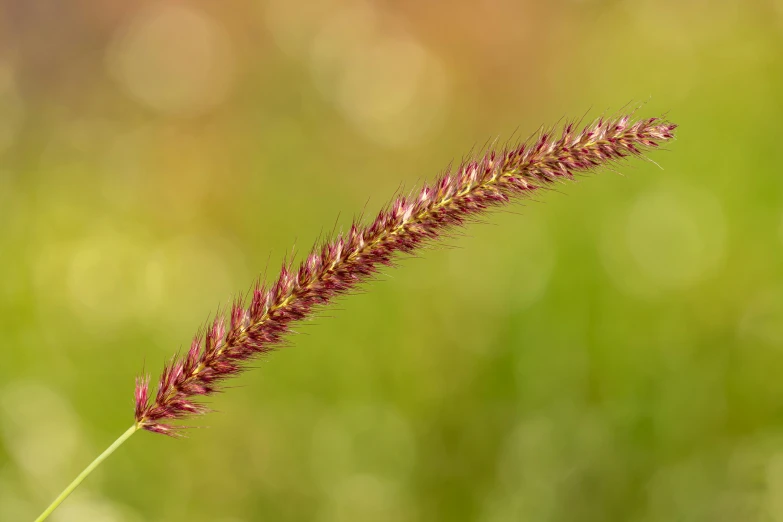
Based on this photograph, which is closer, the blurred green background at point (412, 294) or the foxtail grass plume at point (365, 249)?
the foxtail grass plume at point (365, 249)

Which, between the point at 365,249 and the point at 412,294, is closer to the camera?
the point at 365,249

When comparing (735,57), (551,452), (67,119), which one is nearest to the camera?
(551,452)

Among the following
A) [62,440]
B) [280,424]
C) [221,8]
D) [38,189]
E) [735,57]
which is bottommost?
[62,440]

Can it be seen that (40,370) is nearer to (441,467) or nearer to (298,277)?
(441,467)

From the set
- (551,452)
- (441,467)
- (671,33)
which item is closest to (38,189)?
(441,467)
